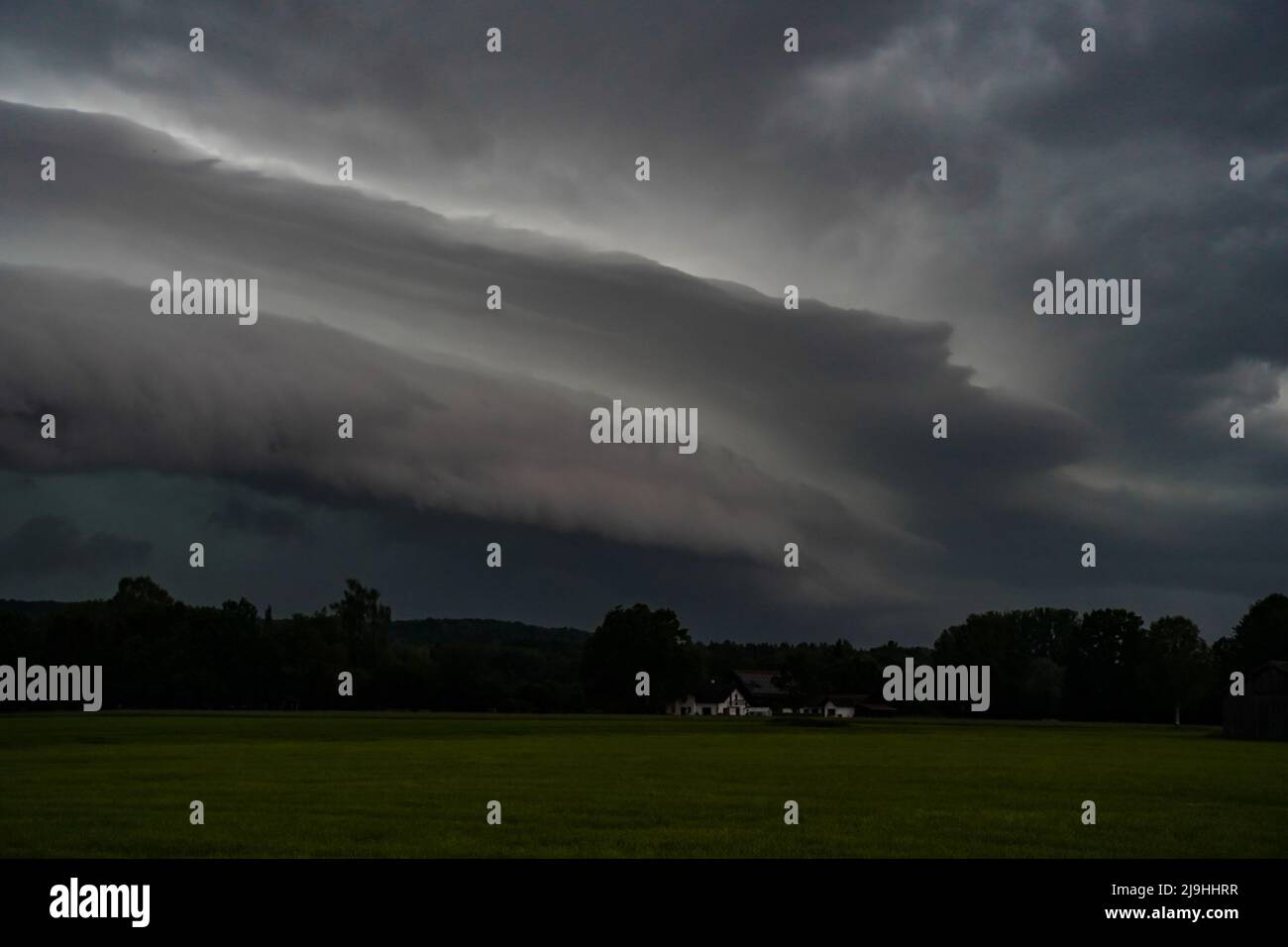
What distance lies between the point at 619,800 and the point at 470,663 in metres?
112

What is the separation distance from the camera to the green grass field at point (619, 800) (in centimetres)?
2503

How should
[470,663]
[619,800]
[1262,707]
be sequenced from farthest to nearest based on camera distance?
[470,663]
[1262,707]
[619,800]

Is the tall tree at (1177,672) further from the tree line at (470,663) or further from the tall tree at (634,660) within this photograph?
the tall tree at (634,660)

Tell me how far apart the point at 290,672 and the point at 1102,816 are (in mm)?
122065

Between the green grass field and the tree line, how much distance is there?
7376 cm

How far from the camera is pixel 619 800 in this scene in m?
33.9

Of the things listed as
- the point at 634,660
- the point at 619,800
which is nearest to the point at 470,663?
the point at 634,660

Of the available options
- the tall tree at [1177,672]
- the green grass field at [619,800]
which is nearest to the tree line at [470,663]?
the tall tree at [1177,672]

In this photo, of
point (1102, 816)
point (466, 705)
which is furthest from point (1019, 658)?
point (1102, 816)

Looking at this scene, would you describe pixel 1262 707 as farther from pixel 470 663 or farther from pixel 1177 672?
pixel 470 663

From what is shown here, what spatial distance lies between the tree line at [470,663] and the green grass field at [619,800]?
73.8 m

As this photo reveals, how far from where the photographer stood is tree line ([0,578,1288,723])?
5512 inches
